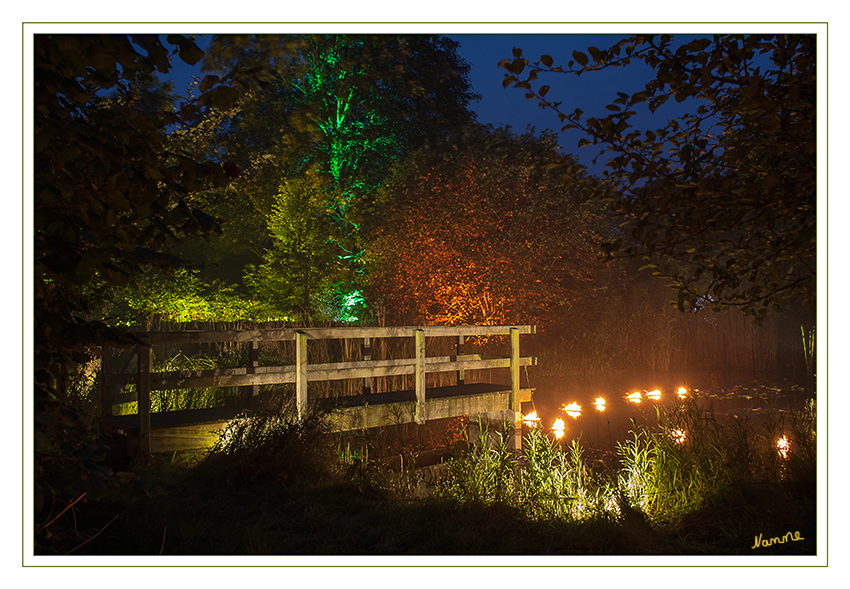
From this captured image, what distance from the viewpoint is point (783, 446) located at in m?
5.57

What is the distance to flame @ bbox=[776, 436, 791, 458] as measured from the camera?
5.42 metres

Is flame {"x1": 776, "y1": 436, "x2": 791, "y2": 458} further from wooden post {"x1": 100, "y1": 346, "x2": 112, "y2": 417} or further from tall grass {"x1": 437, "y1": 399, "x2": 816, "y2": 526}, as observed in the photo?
wooden post {"x1": 100, "y1": 346, "x2": 112, "y2": 417}

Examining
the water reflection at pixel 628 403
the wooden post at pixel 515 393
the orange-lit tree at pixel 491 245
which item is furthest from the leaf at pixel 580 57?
the orange-lit tree at pixel 491 245

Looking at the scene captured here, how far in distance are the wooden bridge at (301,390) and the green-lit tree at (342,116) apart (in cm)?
976

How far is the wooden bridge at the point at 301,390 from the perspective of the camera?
5.89 meters

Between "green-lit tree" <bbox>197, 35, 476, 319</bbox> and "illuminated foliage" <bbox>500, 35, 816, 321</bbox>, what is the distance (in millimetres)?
15596

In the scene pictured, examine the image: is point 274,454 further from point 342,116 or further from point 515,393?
point 342,116

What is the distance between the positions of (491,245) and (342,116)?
8828 mm

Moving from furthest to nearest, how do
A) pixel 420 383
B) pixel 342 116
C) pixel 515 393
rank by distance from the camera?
pixel 342 116 < pixel 515 393 < pixel 420 383

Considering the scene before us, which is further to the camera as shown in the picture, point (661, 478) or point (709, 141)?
point (661, 478)

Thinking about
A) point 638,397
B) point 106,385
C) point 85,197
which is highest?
point 85,197

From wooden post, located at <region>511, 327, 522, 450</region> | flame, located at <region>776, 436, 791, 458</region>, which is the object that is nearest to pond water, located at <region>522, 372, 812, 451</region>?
wooden post, located at <region>511, 327, 522, 450</region>

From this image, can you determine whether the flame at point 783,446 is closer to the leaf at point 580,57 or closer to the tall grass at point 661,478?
the tall grass at point 661,478

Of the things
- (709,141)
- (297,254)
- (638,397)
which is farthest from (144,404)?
(297,254)
